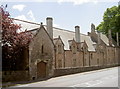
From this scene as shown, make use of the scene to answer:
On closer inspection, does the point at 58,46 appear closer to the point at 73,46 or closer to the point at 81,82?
the point at 73,46

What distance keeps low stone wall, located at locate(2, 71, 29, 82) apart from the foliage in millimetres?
39675

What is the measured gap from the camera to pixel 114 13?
56.7 meters

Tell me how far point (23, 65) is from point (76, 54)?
14376mm

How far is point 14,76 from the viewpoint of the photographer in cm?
2038

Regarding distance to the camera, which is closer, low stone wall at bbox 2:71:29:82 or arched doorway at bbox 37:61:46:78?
low stone wall at bbox 2:71:29:82

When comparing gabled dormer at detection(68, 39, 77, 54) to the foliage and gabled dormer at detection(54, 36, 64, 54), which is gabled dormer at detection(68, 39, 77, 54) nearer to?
gabled dormer at detection(54, 36, 64, 54)

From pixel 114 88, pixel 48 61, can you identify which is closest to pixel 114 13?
pixel 48 61

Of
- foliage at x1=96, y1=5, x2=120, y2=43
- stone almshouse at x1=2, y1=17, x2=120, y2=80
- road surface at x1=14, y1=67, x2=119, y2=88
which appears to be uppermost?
foliage at x1=96, y1=5, x2=120, y2=43

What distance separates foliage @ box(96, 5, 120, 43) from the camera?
53531mm

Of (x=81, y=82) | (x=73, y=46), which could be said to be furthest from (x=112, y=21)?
(x=81, y=82)

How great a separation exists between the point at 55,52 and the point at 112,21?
3241 centimetres

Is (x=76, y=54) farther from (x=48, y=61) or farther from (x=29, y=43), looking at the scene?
(x=29, y=43)

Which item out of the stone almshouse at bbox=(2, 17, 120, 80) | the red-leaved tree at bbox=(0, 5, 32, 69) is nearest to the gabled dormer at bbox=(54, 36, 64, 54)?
the stone almshouse at bbox=(2, 17, 120, 80)

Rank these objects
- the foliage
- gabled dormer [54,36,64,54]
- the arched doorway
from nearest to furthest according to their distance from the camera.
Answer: the arched doorway, gabled dormer [54,36,64,54], the foliage
